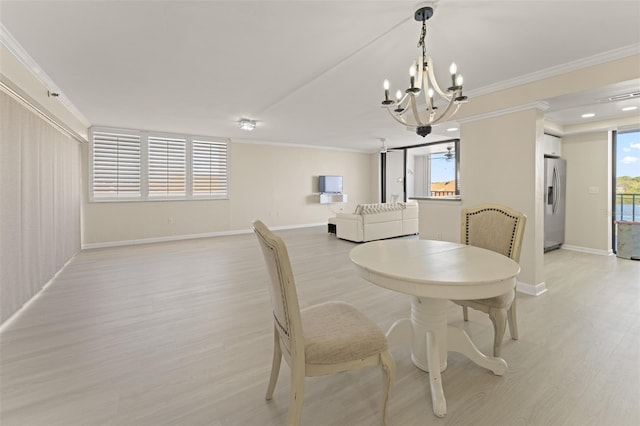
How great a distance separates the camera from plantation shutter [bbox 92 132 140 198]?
5.79m

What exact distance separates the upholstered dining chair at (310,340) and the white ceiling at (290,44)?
1.83m

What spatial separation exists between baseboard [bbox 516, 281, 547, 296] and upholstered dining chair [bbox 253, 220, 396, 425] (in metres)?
2.70

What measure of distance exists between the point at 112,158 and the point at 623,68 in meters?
7.82

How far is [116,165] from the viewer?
19.6 ft

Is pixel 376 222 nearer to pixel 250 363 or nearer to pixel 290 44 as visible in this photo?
pixel 290 44

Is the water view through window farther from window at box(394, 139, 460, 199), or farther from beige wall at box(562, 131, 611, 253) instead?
window at box(394, 139, 460, 199)

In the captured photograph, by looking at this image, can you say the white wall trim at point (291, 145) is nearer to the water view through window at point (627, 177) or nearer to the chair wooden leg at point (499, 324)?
the water view through window at point (627, 177)

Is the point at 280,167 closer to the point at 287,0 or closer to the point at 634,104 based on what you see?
the point at 287,0

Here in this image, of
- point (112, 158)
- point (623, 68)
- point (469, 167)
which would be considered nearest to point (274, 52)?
point (469, 167)

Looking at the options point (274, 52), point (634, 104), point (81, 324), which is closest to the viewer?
point (81, 324)

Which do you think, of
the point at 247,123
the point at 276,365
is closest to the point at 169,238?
the point at 247,123

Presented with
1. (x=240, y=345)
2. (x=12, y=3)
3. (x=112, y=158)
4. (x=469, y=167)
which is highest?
(x=12, y=3)

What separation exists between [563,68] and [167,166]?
23.0 feet

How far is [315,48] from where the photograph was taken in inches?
103
